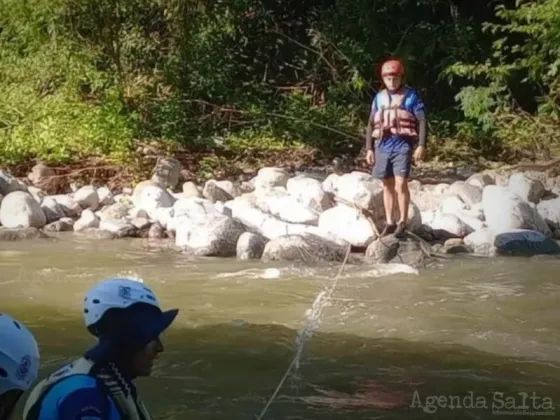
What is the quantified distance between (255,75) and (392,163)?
6538mm

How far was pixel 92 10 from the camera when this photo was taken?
11859mm

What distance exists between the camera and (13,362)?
68.1 inches

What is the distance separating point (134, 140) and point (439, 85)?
4.14m

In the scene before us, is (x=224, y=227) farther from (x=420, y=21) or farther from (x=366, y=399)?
(x=420, y=21)

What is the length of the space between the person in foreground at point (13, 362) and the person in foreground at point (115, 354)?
17 cm

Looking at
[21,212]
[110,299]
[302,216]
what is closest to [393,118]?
[302,216]

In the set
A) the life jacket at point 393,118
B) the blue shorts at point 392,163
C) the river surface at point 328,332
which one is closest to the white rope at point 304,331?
the river surface at point 328,332

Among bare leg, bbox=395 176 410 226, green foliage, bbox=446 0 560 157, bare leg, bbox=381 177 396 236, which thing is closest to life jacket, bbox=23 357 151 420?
bare leg, bbox=395 176 410 226

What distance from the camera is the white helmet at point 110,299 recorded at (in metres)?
2.06

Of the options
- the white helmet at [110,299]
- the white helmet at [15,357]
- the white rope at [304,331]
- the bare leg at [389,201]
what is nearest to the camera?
the white helmet at [15,357]

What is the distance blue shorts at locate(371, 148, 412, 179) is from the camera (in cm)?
745

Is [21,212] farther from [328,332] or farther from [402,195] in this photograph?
[328,332]

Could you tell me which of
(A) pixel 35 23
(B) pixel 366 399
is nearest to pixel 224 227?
(B) pixel 366 399

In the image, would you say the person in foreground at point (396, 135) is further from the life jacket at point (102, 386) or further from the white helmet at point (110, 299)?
the life jacket at point (102, 386)
